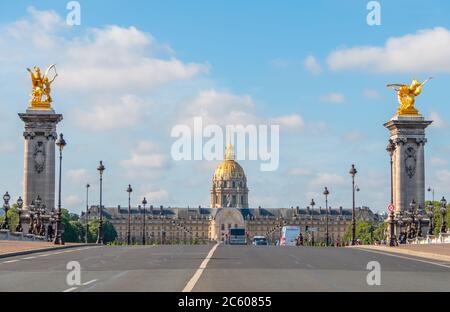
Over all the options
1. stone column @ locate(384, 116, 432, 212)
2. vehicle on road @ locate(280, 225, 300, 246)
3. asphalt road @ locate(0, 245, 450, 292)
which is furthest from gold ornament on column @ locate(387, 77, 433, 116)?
asphalt road @ locate(0, 245, 450, 292)

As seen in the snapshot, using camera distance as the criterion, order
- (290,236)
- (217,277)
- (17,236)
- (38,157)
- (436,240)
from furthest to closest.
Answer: (290,236) < (38,157) < (436,240) < (17,236) < (217,277)

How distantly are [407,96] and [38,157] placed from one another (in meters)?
43.4

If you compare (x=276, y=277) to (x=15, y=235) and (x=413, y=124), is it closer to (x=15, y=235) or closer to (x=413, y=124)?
(x=15, y=235)

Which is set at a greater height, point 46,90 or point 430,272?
point 46,90

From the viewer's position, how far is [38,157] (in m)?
115

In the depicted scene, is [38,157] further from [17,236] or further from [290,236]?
[290,236]

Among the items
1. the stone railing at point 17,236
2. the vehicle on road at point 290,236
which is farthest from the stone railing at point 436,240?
the vehicle on road at point 290,236

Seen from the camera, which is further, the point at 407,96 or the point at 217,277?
the point at 407,96

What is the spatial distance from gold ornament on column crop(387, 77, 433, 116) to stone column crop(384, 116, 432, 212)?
2533mm

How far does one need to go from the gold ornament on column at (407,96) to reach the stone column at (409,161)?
2.53 meters

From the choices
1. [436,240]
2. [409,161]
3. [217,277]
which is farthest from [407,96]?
[217,277]

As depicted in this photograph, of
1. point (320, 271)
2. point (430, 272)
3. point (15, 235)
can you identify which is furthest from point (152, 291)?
point (15, 235)

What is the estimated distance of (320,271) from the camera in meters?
35.3
